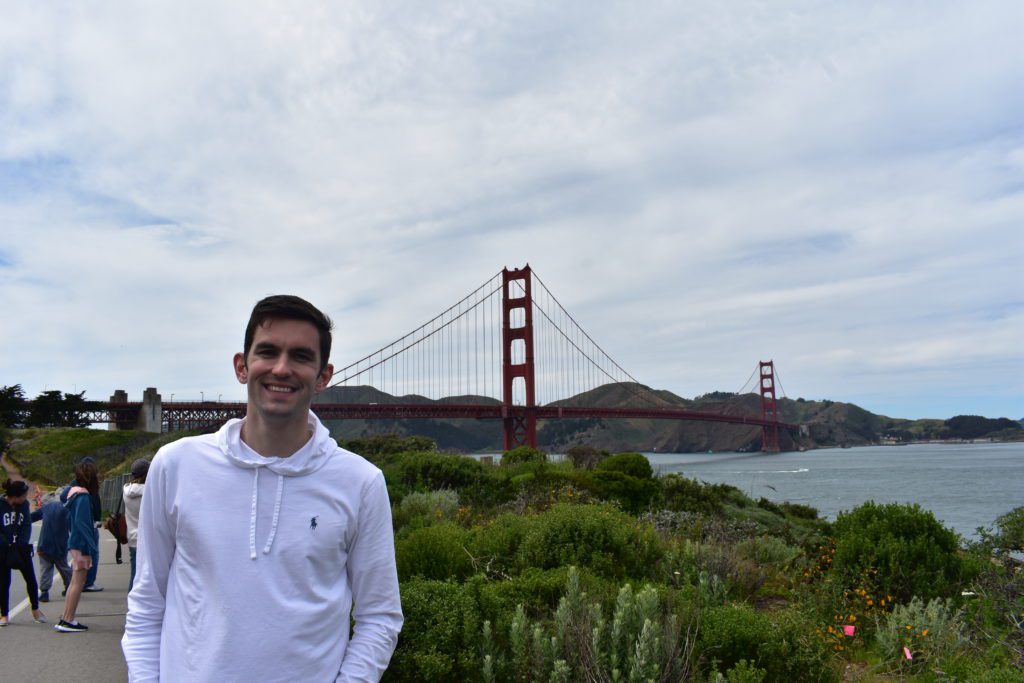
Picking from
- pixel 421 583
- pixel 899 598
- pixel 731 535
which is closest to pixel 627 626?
pixel 421 583

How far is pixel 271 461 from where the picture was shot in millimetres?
2129

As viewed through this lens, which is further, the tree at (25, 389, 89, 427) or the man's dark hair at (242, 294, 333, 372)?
the tree at (25, 389, 89, 427)

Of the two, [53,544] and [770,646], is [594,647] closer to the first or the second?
[770,646]

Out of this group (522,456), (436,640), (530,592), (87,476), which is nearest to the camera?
(436,640)

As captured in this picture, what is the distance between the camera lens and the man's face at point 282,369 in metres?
2.15

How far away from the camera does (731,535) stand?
33.0 feet

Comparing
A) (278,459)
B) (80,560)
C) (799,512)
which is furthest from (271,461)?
(799,512)

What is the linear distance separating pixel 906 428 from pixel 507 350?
121m

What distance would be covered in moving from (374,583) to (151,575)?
2.05 ft

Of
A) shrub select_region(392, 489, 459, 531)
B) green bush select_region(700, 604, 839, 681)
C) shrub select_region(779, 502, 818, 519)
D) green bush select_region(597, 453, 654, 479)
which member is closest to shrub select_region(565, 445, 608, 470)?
green bush select_region(597, 453, 654, 479)

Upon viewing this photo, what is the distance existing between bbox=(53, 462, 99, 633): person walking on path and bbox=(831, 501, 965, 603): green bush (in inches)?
282

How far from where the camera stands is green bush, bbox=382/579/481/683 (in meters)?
3.97

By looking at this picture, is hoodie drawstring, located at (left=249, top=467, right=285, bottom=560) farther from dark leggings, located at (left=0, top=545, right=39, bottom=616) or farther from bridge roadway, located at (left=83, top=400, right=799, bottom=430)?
bridge roadway, located at (left=83, top=400, right=799, bottom=430)

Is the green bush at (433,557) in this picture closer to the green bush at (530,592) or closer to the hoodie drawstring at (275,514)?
the green bush at (530,592)
